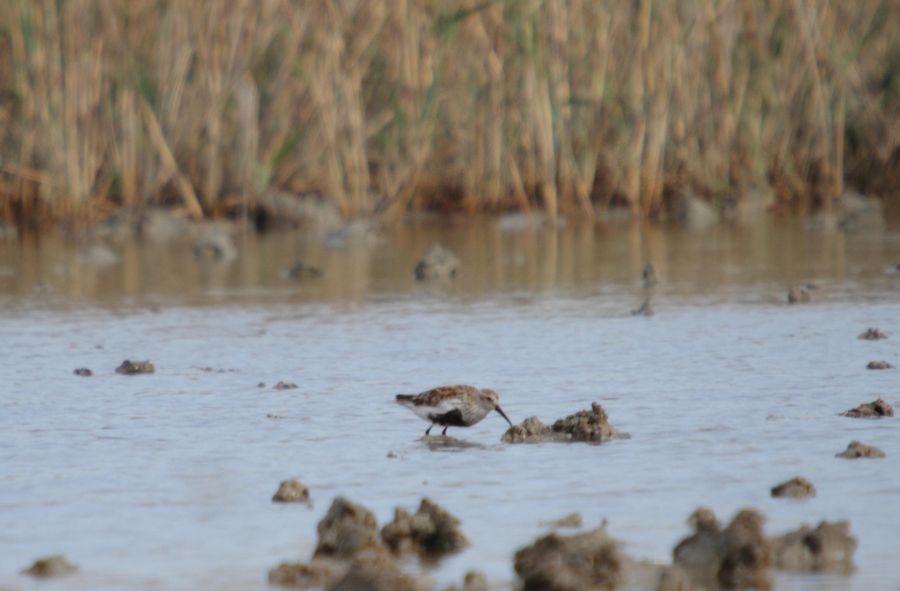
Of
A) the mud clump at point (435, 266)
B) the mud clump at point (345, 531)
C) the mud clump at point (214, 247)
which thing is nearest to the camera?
the mud clump at point (345, 531)

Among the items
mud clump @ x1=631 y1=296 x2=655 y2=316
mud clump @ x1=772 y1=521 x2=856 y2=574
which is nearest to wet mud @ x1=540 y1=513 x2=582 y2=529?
mud clump @ x1=772 y1=521 x2=856 y2=574

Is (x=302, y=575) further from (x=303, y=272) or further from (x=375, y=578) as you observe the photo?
(x=303, y=272)

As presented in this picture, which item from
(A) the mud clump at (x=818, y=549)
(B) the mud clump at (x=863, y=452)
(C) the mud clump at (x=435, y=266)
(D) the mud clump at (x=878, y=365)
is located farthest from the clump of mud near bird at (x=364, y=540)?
(C) the mud clump at (x=435, y=266)

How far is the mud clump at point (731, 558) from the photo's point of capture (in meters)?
3.54

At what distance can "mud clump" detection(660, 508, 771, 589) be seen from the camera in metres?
3.54

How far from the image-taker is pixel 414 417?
5727 mm

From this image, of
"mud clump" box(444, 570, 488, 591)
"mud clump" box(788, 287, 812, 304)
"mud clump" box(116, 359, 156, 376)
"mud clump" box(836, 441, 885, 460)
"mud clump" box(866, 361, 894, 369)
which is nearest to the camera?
"mud clump" box(444, 570, 488, 591)

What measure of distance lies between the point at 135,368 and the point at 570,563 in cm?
376

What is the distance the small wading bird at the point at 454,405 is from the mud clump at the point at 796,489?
108 centimetres

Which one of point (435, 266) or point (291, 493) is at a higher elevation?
point (435, 266)

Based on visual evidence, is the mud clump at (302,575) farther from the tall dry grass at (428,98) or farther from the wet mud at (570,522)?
the tall dry grass at (428,98)

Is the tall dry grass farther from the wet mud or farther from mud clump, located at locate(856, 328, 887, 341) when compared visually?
the wet mud

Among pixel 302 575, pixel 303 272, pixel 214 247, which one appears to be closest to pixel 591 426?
pixel 302 575

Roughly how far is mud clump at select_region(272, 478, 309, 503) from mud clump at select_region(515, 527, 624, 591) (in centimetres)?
93
